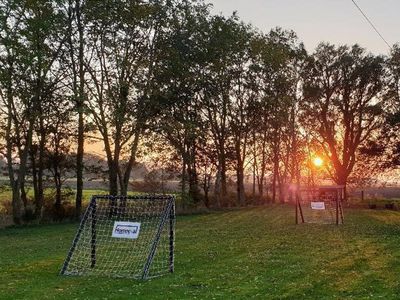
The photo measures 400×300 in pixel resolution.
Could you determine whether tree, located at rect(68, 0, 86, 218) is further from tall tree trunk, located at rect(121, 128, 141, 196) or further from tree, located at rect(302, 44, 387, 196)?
tree, located at rect(302, 44, 387, 196)

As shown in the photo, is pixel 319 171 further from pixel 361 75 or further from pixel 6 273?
pixel 6 273

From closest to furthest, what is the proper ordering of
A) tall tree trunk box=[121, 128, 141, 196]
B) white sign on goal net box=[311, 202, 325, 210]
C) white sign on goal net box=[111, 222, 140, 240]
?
white sign on goal net box=[111, 222, 140, 240]
white sign on goal net box=[311, 202, 325, 210]
tall tree trunk box=[121, 128, 141, 196]

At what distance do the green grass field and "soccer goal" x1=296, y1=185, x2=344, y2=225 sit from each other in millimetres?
6793

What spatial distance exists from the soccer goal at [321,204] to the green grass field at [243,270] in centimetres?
679

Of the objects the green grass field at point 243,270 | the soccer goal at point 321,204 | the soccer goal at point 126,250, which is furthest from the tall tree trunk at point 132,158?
the soccer goal at point 126,250

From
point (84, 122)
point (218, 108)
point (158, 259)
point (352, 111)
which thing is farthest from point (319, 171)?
point (158, 259)

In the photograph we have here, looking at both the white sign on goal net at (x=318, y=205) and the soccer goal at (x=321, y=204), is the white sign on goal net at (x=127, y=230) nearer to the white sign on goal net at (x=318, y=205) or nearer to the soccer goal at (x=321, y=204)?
the white sign on goal net at (x=318, y=205)

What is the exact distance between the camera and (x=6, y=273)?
14.6 m

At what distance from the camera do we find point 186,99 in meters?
46.8

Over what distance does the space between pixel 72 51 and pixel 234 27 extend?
1497 cm

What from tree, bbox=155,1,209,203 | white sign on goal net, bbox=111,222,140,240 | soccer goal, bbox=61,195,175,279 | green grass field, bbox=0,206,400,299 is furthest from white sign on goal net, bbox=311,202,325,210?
white sign on goal net, bbox=111,222,140,240

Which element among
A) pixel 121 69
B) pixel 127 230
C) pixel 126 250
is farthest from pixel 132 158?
pixel 127 230

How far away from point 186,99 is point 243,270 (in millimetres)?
33358

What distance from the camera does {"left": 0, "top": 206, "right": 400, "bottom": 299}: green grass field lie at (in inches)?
451
